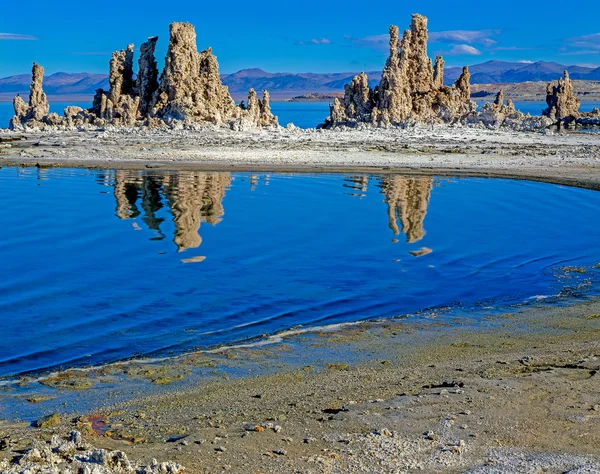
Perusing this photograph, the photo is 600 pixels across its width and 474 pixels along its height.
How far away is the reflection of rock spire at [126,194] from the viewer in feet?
65.8

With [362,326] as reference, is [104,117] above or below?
above

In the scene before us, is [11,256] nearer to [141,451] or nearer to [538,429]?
[141,451]

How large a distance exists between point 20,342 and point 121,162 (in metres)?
23.6

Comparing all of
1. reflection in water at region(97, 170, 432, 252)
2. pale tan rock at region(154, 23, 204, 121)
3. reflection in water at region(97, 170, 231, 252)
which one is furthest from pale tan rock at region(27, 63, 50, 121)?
reflection in water at region(97, 170, 432, 252)

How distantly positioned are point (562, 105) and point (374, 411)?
231 feet

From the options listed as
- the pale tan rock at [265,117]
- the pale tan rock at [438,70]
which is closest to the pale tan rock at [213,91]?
the pale tan rock at [265,117]

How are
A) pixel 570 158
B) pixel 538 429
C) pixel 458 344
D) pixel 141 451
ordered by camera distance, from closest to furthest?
1. pixel 141 451
2. pixel 538 429
3. pixel 458 344
4. pixel 570 158

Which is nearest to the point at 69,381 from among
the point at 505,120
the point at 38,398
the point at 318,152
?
the point at 38,398

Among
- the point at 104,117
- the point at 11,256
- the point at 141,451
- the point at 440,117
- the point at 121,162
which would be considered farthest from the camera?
the point at 440,117

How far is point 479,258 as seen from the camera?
15.3 metres

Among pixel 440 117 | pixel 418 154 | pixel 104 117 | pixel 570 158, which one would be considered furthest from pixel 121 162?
pixel 440 117

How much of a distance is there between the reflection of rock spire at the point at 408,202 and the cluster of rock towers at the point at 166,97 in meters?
19.7

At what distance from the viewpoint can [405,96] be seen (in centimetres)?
5219

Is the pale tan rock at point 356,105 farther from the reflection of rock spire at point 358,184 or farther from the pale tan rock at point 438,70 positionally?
the reflection of rock spire at point 358,184
